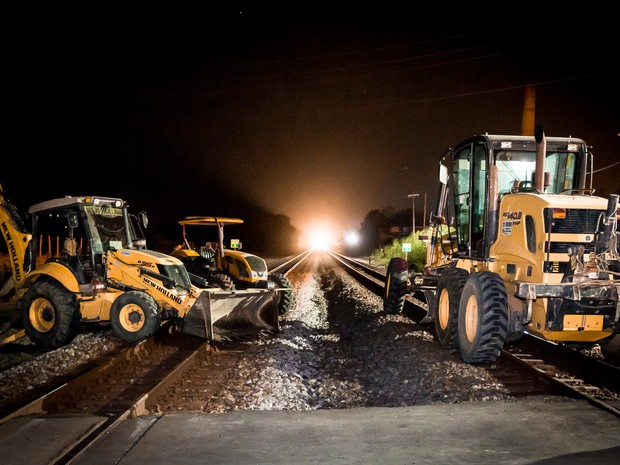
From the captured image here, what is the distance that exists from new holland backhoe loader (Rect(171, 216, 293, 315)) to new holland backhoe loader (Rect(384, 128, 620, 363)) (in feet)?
15.8

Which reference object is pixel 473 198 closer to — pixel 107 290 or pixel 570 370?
pixel 570 370

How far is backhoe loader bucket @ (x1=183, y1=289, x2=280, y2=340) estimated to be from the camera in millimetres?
9672

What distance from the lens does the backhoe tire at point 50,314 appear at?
32.1ft

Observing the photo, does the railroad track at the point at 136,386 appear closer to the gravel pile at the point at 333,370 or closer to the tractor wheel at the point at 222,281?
the gravel pile at the point at 333,370

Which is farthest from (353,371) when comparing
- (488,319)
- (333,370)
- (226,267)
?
(226,267)

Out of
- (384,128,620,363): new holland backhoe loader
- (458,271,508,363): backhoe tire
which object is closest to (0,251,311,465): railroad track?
(458,271,508,363): backhoe tire

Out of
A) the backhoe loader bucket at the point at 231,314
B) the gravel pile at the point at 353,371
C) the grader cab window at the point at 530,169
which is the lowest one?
the gravel pile at the point at 353,371

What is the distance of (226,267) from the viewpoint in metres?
14.0

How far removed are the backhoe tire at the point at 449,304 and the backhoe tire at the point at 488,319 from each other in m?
0.93

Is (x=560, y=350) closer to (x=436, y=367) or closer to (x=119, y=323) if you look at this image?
(x=436, y=367)

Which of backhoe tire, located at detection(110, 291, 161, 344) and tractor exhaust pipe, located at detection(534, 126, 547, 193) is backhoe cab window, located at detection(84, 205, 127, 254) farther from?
tractor exhaust pipe, located at detection(534, 126, 547, 193)

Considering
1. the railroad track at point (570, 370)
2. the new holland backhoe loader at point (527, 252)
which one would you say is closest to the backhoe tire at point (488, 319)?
the new holland backhoe loader at point (527, 252)

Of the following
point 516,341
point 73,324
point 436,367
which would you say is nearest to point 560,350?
point 516,341

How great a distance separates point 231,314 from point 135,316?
5.84 ft
